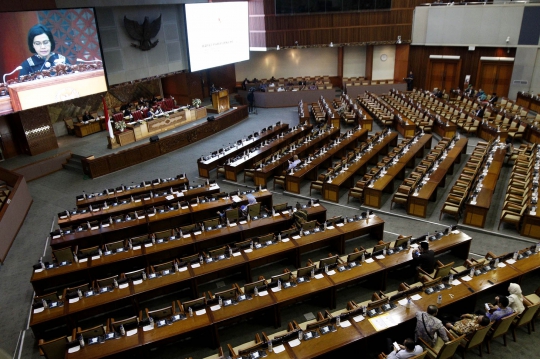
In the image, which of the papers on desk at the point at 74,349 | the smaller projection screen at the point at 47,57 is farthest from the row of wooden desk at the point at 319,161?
the smaller projection screen at the point at 47,57

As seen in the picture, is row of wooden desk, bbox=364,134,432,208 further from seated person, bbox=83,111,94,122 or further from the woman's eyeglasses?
seated person, bbox=83,111,94,122

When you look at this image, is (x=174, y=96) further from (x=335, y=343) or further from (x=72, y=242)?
(x=335, y=343)

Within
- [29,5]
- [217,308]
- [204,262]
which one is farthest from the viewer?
[29,5]

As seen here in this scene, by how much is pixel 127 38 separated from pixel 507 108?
1833cm

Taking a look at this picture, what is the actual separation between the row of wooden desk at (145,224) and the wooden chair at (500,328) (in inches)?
254

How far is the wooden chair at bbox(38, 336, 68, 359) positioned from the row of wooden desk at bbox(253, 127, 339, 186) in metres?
7.91

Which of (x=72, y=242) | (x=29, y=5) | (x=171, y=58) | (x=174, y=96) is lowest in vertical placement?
(x=72, y=242)

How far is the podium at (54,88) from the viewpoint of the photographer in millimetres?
13508

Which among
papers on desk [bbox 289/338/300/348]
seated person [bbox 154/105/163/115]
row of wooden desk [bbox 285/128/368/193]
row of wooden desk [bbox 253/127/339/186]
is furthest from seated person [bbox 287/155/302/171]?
seated person [bbox 154/105/163/115]

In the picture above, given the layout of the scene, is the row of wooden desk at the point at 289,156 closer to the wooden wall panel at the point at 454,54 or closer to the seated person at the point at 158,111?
the seated person at the point at 158,111

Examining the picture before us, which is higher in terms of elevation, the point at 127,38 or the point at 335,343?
the point at 127,38

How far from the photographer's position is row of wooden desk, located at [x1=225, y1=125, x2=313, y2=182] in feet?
45.2

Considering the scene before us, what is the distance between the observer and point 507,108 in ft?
62.7

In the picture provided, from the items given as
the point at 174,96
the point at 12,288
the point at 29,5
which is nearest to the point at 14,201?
the point at 12,288
